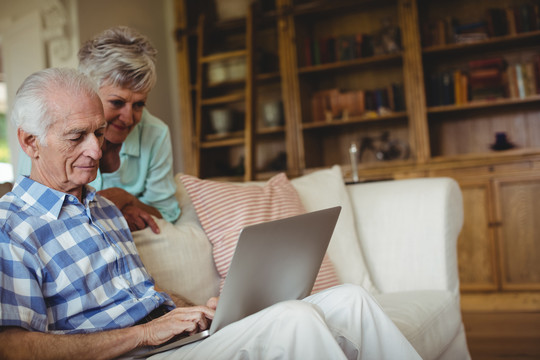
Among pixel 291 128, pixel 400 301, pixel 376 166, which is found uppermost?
pixel 291 128

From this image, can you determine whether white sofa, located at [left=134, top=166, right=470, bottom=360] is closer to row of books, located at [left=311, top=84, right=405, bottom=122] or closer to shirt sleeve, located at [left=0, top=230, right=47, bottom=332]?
shirt sleeve, located at [left=0, top=230, right=47, bottom=332]

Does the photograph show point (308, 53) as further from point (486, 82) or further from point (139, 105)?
point (139, 105)

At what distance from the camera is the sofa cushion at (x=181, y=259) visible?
1.57m

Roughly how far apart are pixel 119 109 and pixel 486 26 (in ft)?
A: 9.32

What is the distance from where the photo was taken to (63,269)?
1.12 metres

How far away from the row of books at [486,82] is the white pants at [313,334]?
107 inches

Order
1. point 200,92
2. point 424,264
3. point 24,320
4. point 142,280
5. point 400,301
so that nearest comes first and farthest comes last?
point 24,320, point 142,280, point 400,301, point 424,264, point 200,92

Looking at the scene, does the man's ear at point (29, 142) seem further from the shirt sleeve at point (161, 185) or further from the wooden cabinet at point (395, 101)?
the wooden cabinet at point (395, 101)

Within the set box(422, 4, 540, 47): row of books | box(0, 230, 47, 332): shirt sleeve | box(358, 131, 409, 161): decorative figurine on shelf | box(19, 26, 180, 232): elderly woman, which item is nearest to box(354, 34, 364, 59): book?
box(422, 4, 540, 47): row of books

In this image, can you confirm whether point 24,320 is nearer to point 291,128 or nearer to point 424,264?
point 424,264

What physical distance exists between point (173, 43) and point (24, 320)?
3807mm

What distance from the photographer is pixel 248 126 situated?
12.2ft

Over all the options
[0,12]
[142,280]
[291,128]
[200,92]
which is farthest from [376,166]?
[0,12]

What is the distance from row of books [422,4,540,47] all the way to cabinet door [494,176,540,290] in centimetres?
98
